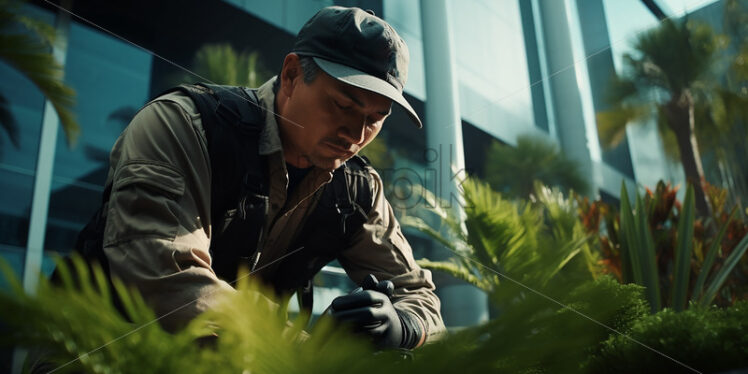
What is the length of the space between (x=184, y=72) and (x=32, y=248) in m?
0.22

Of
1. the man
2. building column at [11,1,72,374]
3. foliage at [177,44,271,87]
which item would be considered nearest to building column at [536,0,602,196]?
the man

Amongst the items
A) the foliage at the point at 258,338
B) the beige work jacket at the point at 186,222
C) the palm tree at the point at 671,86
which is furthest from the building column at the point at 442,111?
the foliage at the point at 258,338

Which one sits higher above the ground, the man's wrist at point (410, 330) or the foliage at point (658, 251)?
the foliage at point (658, 251)

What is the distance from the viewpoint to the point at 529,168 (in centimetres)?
52

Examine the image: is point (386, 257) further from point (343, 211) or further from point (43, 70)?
point (43, 70)

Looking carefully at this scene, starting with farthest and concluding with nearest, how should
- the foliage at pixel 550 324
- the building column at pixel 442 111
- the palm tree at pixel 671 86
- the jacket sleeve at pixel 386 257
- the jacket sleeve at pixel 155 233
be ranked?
the palm tree at pixel 671 86
the jacket sleeve at pixel 386 257
the building column at pixel 442 111
the jacket sleeve at pixel 155 233
the foliage at pixel 550 324

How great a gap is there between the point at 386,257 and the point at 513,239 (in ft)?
1.36

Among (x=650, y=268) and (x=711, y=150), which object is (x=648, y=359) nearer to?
(x=650, y=268)

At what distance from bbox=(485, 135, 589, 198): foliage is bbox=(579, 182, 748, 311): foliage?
0.04 meters

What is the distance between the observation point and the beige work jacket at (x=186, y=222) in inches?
12.3

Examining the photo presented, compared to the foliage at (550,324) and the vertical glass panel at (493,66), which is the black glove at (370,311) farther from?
the vertical glass panel at (493,66)

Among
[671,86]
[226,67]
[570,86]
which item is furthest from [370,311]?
[671,86]

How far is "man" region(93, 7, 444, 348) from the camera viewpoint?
1.05ft

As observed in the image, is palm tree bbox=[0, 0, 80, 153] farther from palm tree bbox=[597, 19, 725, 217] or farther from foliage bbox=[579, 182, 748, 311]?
palm tree bbox=[597, 19, 725, 217]
